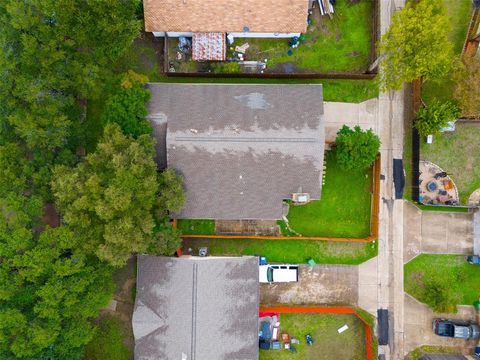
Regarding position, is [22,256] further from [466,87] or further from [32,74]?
[466,87]

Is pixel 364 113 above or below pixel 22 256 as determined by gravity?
above

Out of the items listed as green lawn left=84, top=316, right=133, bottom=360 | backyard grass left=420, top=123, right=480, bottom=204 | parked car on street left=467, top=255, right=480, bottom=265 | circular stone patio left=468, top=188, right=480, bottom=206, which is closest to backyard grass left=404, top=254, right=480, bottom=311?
parked car on street left=467, top=255, right=480, bottom=265

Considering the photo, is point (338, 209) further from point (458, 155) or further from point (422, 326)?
point (422, 326)

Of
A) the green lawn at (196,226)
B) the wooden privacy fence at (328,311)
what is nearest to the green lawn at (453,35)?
the wooden privacy fence at (328,311)

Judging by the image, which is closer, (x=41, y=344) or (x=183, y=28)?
(x=41, y=344)

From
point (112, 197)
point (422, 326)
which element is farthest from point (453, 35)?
point (112, 197)

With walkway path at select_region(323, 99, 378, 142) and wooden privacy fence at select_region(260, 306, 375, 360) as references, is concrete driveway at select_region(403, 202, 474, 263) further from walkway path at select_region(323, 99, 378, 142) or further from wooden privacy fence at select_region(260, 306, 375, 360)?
walkway path at select_region(323, 99, 378, 142)

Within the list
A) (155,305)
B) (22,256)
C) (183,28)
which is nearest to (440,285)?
(155,305)
